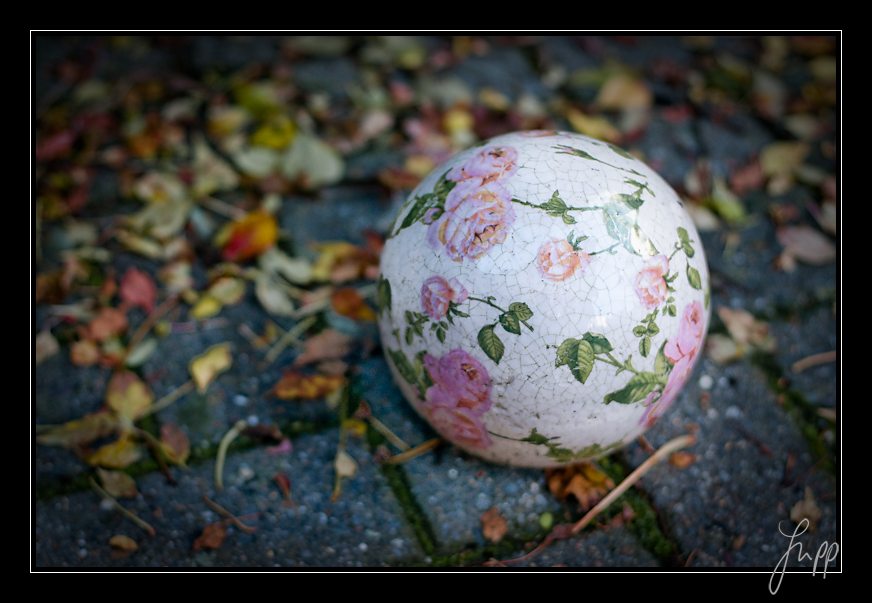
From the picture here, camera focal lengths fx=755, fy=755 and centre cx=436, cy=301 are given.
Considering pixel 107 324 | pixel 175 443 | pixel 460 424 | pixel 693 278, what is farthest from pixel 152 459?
pixel 693 278

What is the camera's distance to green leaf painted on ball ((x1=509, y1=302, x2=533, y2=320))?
1.25 meters

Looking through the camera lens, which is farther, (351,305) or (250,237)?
(250,237)

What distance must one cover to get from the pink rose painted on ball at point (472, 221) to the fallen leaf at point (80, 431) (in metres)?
0.92

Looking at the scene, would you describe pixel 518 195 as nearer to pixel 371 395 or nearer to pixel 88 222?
pixel 371 395

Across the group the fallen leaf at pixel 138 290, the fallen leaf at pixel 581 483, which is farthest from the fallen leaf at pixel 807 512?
the fallen leaf at pixel 138 290

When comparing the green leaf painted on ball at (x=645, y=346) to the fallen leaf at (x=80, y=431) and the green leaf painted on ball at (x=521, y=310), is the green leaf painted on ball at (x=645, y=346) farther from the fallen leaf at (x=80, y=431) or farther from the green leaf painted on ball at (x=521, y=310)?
the fallen leaf at (x=80, y=431)

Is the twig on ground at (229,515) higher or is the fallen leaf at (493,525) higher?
the fallen leaf at (493,525)

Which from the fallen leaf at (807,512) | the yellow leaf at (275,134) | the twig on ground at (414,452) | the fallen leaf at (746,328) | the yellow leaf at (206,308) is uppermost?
the yellow leaf at (275,134)

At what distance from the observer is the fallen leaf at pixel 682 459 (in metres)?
1.67

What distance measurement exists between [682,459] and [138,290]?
1403mm

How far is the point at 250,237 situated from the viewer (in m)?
2.05

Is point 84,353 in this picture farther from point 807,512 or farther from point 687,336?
point 807,512

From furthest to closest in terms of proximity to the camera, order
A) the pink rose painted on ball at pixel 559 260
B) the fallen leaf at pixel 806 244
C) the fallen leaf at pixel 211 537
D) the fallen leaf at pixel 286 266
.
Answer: the fallen leaf at pixel 806 244
the fallen leaf at pixel 286 266
the fallen leaf at pixel 211 537
the pink rose painted on ball at pixel 559 260
